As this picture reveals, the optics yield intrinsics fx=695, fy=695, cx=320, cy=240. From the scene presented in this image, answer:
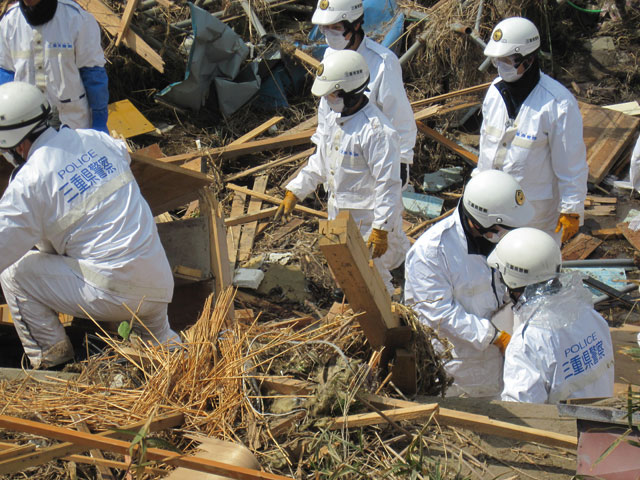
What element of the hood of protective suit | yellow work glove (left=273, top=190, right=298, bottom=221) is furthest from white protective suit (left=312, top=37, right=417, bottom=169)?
the hood of protective suit

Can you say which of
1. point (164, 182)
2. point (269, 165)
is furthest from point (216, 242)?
point (269, 165)

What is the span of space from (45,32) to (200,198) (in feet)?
6.15

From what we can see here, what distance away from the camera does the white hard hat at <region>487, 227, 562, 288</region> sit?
347 centimetres

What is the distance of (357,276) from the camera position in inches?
110

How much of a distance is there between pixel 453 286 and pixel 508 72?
2.10 metres

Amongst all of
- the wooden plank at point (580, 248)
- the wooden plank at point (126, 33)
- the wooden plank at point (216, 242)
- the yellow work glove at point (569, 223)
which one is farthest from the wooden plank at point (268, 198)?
the yellow work glove at point (569, 223)

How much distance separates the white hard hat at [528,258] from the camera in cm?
347

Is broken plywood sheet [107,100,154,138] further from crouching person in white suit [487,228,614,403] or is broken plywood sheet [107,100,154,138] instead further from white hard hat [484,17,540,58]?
crouching person in white suit [487,228,614,403]

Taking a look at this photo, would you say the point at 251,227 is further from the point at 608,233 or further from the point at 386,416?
the point at 386,416

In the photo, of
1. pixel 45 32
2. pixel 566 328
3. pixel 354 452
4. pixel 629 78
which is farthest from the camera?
pixel 629 78

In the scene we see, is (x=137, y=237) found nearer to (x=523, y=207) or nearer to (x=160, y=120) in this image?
(x=523, y=207)

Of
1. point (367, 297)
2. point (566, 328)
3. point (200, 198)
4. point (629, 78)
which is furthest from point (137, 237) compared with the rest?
point (629, 78)

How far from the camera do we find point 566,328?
331cm

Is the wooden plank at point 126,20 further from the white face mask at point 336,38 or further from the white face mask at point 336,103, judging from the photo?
the white face mask at point 336,103
